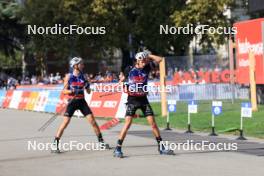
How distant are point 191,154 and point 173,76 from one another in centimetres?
2356

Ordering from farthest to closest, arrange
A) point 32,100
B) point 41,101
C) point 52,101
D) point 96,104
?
1. point 32,100
2. point 41,101
3. point 52,101
4. point 96,104

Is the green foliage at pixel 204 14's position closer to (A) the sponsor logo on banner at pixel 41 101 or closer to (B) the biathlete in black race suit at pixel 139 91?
(A) the sponsor logo on banner at pixel 41 101

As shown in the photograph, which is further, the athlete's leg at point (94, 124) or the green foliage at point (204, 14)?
the green foliage at point (204, 14)

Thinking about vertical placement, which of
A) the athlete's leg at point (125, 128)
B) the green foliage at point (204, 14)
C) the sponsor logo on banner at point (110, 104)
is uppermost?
the green foliage at point (204, 14)

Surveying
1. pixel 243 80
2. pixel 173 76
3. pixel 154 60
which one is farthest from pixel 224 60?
pixel 154 60

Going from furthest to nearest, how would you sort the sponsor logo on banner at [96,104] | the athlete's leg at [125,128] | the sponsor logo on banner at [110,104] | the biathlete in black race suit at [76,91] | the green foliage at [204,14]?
the green foliage at [204,14], the sponsor logo on banner at [96,104], the sponsor logo on banner at [110,104], the biathlete in black race suit at [76,91], the athlete's leg at [125,128]

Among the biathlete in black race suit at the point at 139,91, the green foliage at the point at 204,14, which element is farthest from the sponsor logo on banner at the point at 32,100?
the biathlete in black race suit at the point at 139,91

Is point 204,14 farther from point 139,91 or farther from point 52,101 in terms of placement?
point 139,91

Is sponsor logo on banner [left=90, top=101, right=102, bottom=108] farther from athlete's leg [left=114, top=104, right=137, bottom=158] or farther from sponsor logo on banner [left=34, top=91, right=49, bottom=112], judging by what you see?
athlete's leg [left=114, top=104, right=137, bottom=158]

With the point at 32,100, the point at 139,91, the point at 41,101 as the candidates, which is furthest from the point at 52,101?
the point at 139,91

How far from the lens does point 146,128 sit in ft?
59.4

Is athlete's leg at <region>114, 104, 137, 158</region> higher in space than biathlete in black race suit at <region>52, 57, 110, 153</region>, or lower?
lower

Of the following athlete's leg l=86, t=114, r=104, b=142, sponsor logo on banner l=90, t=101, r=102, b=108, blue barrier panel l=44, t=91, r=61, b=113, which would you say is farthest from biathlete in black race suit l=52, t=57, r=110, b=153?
blue barrier panel l=44, t=91, r=61, b=113

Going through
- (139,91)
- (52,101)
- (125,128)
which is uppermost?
(139,91)
